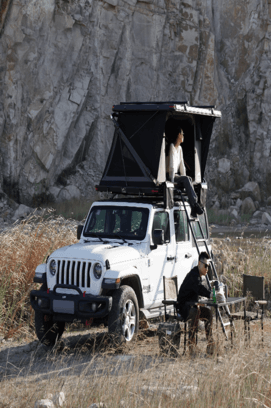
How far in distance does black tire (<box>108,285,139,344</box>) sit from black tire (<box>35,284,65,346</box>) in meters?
1.10

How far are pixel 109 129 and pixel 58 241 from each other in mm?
24970

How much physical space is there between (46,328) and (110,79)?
95.9 feet

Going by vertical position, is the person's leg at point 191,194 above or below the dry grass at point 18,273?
above

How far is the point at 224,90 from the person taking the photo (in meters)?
41.7

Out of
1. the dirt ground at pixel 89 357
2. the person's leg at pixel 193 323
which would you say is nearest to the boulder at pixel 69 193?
the dirt ground at pixel 89 357

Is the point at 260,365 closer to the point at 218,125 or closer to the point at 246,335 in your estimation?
the point at 246,335

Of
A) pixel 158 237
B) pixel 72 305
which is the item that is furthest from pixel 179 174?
pixel 72 305

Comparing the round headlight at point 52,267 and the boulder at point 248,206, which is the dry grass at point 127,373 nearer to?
the round headlight at point 52,267

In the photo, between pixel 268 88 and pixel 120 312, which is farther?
pixel 268 88

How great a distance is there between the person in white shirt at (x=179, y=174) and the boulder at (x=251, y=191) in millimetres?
28623

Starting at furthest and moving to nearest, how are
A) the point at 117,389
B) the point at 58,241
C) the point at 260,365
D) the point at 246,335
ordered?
the point at 58,241
the point at 246,335
the point at 260,365
the point at 117,389

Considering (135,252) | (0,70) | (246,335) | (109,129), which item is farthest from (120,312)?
(109,129)

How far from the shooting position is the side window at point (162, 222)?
28.6 ft

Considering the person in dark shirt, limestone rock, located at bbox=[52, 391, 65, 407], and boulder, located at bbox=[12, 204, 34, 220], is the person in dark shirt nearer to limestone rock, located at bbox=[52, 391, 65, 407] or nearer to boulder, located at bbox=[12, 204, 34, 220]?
limestone rock, located at bbox=[52, 391, 65, 407]
